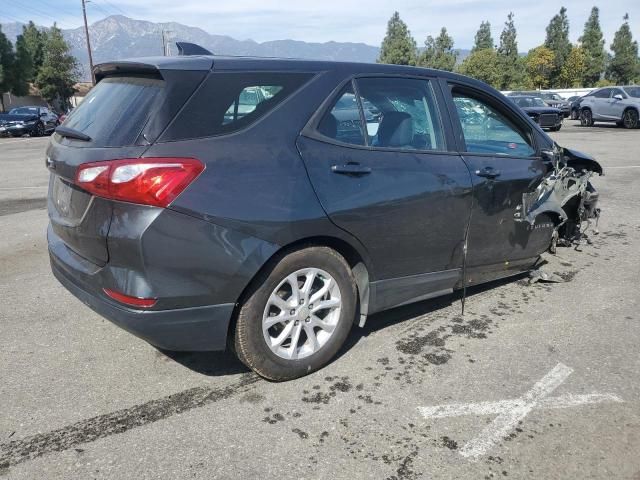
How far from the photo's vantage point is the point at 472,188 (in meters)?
3.90

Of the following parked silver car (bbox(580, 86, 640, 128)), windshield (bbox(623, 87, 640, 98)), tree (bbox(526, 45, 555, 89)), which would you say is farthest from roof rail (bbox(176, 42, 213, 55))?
tree (bbox(526, 45, 555, 89))

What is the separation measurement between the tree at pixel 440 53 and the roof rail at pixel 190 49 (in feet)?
254

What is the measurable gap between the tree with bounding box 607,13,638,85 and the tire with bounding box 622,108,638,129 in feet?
163

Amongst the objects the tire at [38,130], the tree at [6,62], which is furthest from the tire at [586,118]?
the tree at [6,62]

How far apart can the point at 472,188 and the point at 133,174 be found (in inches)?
90.0

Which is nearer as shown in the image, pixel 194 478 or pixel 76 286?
pixel 194 478

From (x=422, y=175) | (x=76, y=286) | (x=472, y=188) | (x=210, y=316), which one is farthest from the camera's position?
(x=472, y=188)

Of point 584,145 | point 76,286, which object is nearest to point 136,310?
point 76,286

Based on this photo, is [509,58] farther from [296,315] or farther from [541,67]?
[296,315]

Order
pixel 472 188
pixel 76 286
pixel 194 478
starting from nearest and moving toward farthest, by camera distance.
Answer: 1. pixel 194 478
2. pixel 76 286
3. pixel 472 188

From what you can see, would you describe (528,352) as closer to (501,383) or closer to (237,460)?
(501,383)

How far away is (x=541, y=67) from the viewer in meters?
61.1

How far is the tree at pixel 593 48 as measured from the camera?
64250 mm

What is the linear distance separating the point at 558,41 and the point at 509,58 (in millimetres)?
6217
